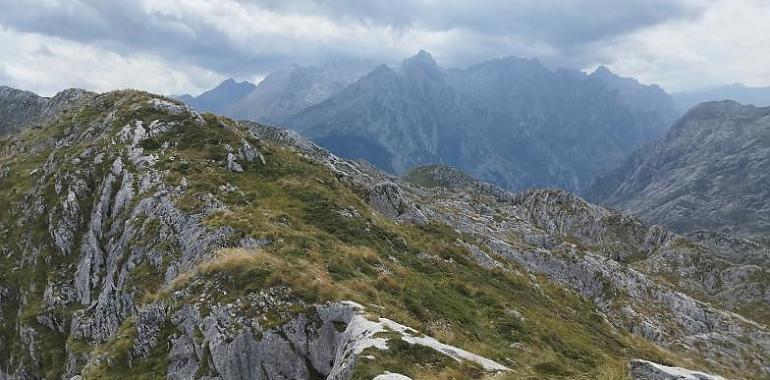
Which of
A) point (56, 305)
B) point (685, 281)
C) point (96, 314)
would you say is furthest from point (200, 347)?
point (685, 281)

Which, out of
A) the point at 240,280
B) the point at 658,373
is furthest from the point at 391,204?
the point at 658,373

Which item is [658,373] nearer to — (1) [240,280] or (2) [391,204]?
(1) [240,280]

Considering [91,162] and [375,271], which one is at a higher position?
[91,162]

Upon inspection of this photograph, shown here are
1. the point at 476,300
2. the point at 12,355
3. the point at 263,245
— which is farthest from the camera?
the point at 12,355

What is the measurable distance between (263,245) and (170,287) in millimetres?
6534

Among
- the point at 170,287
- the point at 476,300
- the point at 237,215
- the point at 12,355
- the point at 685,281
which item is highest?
the point at 237,215

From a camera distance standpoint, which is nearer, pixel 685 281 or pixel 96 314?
pixel 96 314

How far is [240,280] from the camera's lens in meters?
28.9

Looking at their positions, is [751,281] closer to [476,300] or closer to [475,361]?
[476,300]

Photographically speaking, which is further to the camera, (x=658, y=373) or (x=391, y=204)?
(x=391, y=204)

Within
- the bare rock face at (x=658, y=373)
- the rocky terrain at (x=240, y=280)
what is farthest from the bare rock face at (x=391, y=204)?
the bare rock face at (x=658, y=373)

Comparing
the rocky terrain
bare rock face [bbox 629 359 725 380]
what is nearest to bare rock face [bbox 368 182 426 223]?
the rocky terrain

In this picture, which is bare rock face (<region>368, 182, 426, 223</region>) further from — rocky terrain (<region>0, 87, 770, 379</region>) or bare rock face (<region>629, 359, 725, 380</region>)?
bare rock face (<region>629, 359, 725, 380</region>)

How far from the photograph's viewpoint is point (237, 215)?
39.2 meters
